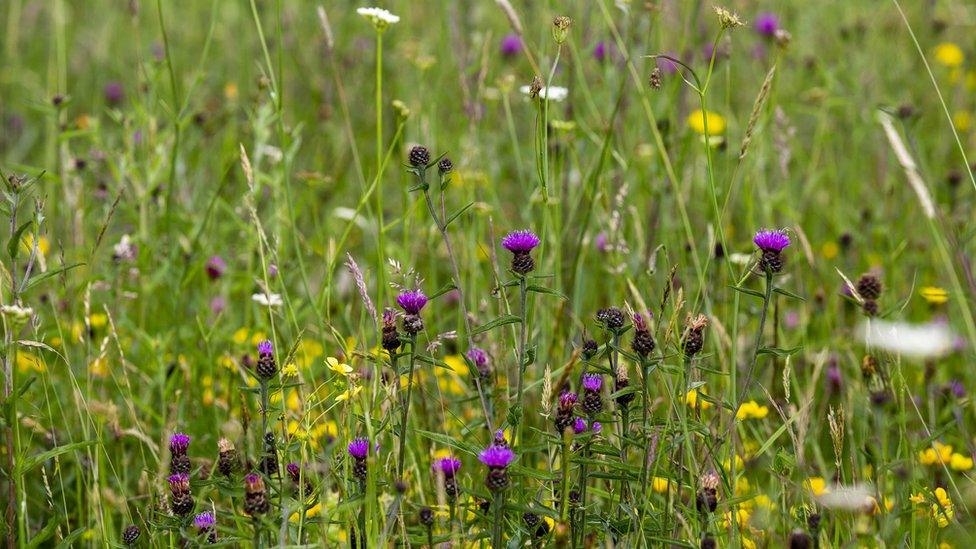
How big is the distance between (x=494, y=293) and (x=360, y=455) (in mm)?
312

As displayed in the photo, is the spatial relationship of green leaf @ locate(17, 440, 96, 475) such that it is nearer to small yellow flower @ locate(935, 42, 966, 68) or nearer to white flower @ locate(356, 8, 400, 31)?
white flower @ locate(356, 8, 400, 31)

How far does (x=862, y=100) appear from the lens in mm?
3342

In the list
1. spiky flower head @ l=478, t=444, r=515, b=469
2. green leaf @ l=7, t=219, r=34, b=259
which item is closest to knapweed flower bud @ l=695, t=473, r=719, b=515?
spiky flower head @ l=478, t=444, r=515, b=469

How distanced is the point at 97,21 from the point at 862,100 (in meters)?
3.51

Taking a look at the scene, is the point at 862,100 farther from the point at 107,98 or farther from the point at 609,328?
the point at 107,98

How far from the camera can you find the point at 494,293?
1.52m

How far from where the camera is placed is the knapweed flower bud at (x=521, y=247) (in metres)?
1.46

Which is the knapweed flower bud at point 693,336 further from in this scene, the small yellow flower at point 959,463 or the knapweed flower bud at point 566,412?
the small yellow flower at point 959,463

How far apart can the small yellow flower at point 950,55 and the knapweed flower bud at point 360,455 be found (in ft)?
10.9

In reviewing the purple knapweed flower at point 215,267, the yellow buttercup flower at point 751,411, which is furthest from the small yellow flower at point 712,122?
the purple knapweed flower at point 215,267

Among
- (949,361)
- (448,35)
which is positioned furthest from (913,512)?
(448,35)

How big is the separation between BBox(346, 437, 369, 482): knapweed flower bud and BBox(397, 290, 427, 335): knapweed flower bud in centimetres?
18

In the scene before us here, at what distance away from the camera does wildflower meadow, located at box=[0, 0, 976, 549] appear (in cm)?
149

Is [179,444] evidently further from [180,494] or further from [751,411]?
[751,411]
